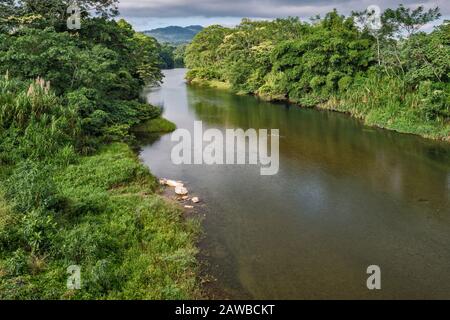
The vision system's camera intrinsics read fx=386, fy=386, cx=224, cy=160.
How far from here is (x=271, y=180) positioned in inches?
723

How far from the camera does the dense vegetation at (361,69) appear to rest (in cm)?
2648

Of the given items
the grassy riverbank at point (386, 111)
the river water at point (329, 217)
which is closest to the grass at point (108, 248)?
the river water at point (329, 217)

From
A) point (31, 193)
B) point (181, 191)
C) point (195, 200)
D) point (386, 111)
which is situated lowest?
point (195, 200)

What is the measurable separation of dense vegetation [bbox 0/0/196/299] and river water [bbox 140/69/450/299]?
1.89m

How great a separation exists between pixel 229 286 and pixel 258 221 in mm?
4161

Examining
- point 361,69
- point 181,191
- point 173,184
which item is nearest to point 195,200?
point 181,191

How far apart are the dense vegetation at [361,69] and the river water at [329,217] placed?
314cm

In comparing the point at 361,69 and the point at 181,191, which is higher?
the point at 361,69

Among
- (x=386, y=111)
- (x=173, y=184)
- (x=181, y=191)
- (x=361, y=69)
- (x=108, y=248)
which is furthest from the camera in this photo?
(x=361, y=69)

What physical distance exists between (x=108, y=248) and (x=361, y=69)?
33.0 metres

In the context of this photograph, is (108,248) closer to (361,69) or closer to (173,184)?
(173,184)

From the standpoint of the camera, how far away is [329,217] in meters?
14.4

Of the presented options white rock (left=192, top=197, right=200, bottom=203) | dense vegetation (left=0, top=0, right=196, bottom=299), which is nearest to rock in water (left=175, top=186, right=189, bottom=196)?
white rock (left=192, top=197, right=200, bottom=203)
